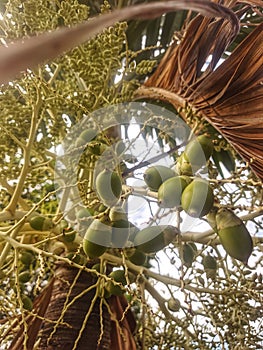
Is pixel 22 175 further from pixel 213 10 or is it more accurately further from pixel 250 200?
pixel 213 10

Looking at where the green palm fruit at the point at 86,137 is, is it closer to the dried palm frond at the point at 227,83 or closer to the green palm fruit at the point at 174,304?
the dried palm frond at the point at 227,83

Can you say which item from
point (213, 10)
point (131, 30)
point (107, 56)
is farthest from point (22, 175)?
point (131, 30)

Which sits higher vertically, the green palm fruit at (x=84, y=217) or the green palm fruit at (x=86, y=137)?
the green palm fruit at (x=86, y=137)

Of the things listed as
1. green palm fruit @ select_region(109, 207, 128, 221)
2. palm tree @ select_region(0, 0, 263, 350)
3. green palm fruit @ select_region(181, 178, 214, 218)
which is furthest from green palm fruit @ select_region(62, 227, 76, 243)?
green palm fruit @ select_region(181, 178, 214, 218)

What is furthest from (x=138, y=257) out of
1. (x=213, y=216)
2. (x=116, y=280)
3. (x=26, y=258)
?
(x=26, y=258)

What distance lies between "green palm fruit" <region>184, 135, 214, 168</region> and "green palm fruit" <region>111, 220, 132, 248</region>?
11 centimetres

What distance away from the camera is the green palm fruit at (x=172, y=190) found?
0.56m

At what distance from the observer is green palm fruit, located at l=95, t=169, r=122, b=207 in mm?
593

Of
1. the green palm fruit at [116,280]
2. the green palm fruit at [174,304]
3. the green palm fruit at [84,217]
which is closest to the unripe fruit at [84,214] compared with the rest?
the green palm fruit at [84,217]

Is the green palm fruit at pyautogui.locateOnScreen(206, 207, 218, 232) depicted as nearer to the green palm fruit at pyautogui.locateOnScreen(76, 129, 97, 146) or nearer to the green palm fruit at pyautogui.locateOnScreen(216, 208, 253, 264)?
the green palm fruit at pyautogui.locateOnScreen(216, 208, 253, 264)

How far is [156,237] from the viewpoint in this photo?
60 cm

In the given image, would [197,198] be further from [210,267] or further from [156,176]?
[210,267]

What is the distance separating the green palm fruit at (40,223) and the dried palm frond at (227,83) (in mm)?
277

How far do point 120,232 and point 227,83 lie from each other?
22 cm
